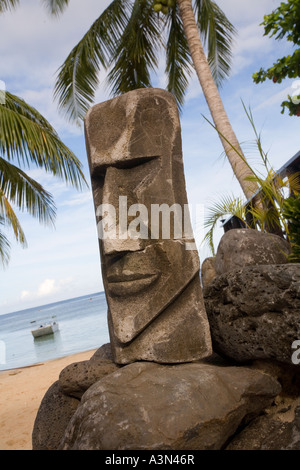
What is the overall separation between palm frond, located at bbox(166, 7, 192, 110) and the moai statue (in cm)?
582

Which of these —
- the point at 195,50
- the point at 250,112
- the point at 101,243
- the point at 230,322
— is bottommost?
the point at 230,322

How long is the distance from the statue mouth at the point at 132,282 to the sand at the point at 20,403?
8.11 ft

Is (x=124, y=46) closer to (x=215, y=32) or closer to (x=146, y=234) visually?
(x=215, y=32)

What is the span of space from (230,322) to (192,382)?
578 mm

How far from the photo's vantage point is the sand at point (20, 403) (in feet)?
14.9

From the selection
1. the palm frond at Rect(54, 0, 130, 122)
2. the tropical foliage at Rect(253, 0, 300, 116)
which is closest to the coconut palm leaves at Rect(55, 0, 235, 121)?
the palm frond at Rect(54, 0, 130, 122)

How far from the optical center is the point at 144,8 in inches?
309

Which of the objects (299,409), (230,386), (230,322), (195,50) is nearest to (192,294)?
(230,322)

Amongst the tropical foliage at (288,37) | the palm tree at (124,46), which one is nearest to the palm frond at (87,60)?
the palm tree at (124,46)

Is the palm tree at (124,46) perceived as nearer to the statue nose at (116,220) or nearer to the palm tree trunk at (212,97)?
the palm tree trunk at (212,97)

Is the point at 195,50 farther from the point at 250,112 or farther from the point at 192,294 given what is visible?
the point at 192,294

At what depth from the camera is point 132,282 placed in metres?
2.66

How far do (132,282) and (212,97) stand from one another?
4467mm

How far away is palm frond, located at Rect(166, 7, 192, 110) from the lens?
7953 mm
